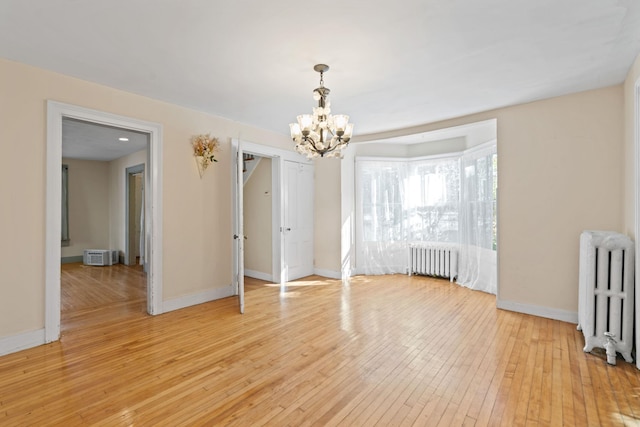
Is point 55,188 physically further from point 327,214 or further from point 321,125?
point 327,214

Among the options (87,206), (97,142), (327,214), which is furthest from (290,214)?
(87,206)

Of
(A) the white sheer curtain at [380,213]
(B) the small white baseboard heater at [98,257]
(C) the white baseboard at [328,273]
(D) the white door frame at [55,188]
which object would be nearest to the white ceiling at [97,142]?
(D) the white door frame at [55,188]

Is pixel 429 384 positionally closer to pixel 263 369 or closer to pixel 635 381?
pixel 263 369

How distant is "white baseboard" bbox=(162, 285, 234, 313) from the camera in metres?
4.03

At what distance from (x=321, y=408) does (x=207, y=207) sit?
10.5 feet

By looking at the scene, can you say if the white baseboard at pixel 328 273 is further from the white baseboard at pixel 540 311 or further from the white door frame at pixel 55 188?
the white door frame at pixel 55 188

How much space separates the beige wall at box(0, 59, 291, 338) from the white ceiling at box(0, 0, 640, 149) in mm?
211

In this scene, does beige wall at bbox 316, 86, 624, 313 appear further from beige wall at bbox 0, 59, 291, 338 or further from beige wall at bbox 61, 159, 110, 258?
beige wall at bbox 61, 159, 110, 258

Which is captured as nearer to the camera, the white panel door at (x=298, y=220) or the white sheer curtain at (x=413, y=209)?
the white sheer curtain at (x=413, y=209)

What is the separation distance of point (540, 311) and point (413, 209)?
2.84 m

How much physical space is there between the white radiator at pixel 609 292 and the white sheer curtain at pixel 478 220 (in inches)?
73.7

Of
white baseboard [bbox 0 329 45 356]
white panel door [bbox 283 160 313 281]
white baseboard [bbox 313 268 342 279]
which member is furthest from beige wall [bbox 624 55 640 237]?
white baseboard [bbox 0 329 45 356]

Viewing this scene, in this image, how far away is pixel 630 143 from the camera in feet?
10.1

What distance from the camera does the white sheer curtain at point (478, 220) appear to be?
478cm
